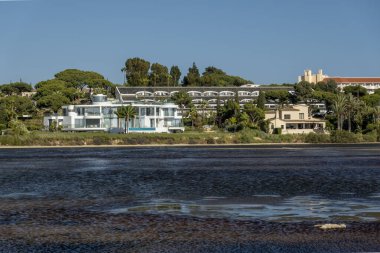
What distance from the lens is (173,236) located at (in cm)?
2436

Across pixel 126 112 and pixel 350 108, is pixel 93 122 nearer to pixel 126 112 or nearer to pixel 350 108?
pixel 126 112

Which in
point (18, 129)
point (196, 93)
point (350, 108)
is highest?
point (196, 93)

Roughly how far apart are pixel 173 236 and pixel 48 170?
41.1 metres

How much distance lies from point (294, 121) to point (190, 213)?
117 meters

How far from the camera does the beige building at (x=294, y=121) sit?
14312 centimetres

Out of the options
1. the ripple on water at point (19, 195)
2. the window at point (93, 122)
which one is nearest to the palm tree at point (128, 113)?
the window at point (93, 122)

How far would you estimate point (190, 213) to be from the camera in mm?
30250

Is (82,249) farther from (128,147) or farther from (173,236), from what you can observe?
(128,147)

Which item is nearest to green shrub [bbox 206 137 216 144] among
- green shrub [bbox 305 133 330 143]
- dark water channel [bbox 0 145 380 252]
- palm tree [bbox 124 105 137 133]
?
palm tree [bbox 124 105 137 133]

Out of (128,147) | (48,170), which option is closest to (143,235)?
(48,170)

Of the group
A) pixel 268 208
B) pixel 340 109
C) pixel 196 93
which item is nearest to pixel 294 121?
pixel 340 109

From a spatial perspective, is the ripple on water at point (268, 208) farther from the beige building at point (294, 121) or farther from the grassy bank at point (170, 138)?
the beige building at point (294, 121)

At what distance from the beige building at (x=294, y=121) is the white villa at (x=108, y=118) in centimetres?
1925

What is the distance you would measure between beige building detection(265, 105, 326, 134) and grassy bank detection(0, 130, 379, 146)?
748 cm
